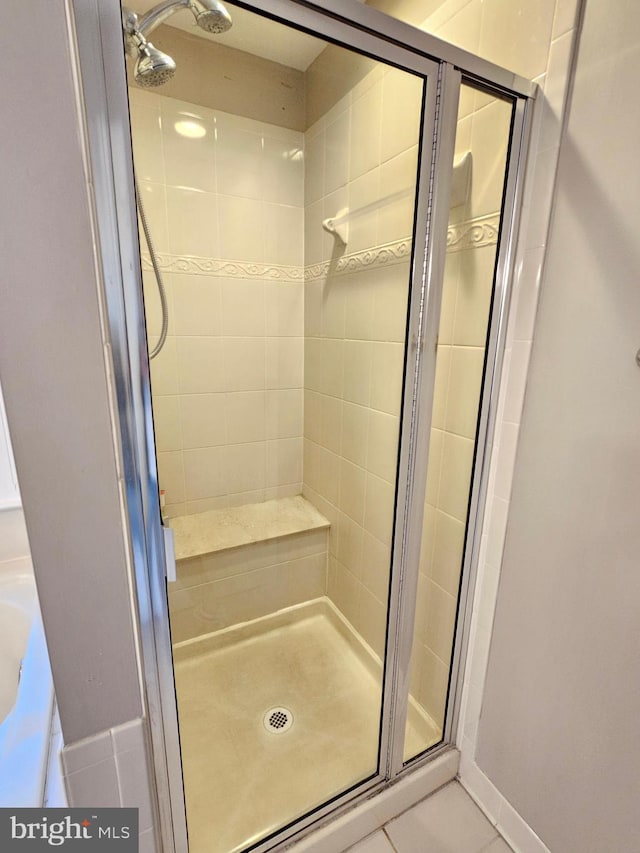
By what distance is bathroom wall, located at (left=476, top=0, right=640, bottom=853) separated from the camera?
0.70 m

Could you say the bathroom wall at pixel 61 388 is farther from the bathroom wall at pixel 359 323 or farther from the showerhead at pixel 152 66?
the bathroom wall at pixel 359 323

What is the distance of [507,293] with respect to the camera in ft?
2.99

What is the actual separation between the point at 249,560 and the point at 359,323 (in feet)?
3.47

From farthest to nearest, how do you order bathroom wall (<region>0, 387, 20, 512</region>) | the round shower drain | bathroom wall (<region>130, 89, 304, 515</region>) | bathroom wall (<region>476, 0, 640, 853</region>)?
bathroom wall (<region>130, 89, 304, 515</region>), the round shower drain, bathroom wall (<region>0, 387, 20, 512</region>), bathroom wall (<region>476, 0, 640, 853</region>)

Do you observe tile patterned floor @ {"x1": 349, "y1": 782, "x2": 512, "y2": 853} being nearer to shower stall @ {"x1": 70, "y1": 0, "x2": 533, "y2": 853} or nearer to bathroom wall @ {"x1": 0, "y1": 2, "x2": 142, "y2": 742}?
shower stall @ {"x1": 70, "y1": 0, "x2": 533, "y2": 853}

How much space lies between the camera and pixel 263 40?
1.09 m

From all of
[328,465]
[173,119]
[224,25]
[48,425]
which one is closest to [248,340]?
[328,465]

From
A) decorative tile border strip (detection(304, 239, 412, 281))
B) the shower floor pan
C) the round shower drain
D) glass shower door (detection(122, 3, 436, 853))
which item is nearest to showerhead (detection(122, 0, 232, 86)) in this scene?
glass shower door (detection(122, 3, 436, 853))

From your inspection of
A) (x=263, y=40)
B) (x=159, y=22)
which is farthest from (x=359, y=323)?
(x=159, y=22)

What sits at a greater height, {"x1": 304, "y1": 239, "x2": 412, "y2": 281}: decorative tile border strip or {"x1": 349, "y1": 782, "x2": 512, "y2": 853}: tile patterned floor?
{"x1": 304, "y1": 239, "x2": 412, "y2": 281}: decorative tile border strip

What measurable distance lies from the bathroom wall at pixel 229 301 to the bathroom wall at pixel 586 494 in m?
1.15

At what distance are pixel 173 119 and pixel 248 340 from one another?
2.69 ft

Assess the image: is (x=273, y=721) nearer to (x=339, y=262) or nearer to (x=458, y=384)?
(x=458, y=384)

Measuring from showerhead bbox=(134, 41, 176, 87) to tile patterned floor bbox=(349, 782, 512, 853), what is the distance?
190 centimetres
